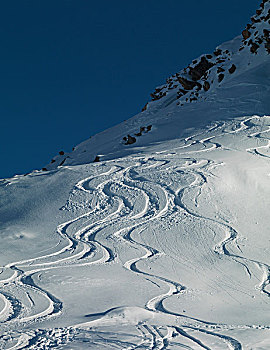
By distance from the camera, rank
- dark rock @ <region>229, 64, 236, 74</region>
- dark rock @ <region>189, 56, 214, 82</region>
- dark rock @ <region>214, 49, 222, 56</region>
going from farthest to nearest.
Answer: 1. dark rock @ <region>214, 49, 222, 56</region>
2. dark rock @ <region>189, 56, 214, 82</region>
3. dark rock @ <region>229, 64, 236, 74</region>

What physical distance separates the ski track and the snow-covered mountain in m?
0.02

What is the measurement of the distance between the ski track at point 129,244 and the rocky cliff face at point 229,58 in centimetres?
818

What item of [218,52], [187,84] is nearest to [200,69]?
[218,52]

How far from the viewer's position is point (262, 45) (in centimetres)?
1800

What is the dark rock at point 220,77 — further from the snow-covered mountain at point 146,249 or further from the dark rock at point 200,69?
the snow-covered mountain at point 146,249

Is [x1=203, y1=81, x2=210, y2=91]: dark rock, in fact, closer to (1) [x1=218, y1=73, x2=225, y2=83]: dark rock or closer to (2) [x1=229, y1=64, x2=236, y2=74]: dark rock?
(1) [x1=218, y1=73, x2=225, y2=83]: dark rock

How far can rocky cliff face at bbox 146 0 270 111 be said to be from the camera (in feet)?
58.0

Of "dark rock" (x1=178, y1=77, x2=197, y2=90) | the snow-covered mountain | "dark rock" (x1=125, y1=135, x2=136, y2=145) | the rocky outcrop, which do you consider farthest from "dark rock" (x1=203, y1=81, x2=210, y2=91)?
the snow-covered mountain

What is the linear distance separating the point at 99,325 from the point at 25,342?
2.01 feet

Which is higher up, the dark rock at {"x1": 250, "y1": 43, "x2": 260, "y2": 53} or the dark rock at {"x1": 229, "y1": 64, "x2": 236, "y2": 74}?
the dark rock at {"x1": 250, "y1": 43, "x2": 260, "y2": 53}

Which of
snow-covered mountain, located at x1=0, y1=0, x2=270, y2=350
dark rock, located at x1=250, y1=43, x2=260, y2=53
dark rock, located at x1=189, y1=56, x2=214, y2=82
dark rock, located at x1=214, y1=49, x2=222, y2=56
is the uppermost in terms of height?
dark rock, located at x1=214, y1=49, x2=222, y2=56

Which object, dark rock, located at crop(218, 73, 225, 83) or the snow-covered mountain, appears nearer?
the snow-covered mountain

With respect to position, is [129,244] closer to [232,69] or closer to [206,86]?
[206,86]

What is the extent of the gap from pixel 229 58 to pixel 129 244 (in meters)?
16.2
